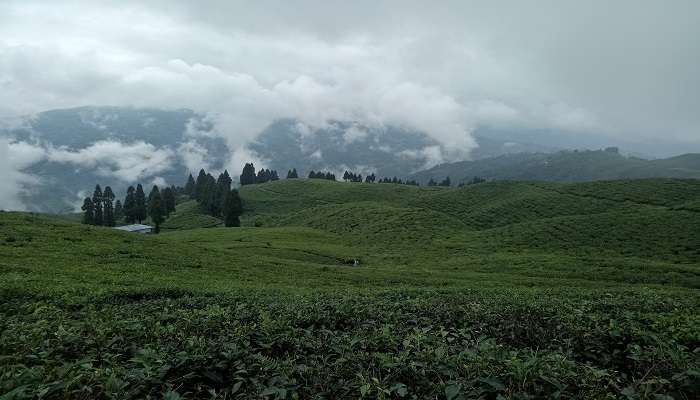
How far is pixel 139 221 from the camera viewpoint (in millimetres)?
153250

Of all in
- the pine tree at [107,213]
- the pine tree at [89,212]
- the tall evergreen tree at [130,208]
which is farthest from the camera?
the tall evergreen tree at [130,208]

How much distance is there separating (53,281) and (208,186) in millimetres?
167565

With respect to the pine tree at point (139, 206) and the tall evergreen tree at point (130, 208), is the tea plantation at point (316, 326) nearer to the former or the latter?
the pine tree at point (139, 206)

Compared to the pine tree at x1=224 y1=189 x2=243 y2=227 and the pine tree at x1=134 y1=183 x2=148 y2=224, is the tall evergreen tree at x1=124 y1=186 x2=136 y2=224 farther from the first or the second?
the pine tree at x1=224 y1=189 x2=243 y2=227

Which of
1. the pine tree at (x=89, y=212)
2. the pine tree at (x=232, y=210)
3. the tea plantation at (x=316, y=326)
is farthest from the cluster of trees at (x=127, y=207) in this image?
the tea plantation at (x=316, y=326)

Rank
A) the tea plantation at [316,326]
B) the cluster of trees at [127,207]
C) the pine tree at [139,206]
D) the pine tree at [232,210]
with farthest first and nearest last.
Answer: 1. the pine tree at [139,206]
2. the cluster of trees at [127,207]
3. the pine tree at [232,210]
4. the tea plantation at [316,326]

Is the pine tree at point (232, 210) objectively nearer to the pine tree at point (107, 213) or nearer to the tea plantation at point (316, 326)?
the pine tree at point (107, 213)

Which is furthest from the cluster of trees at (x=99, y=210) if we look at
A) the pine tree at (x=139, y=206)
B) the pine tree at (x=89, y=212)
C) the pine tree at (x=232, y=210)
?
the pine tree at (x=232, y=210)

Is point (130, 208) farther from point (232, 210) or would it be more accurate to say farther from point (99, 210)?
point (232, 210)

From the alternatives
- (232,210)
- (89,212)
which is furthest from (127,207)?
(232,210)

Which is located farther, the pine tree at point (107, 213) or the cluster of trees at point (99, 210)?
the pine tree at point (107, 213)

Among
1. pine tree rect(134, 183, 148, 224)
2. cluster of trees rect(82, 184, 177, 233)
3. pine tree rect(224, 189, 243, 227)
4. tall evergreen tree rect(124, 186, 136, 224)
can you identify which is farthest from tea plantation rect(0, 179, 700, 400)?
tall evergreen tree rect(124, 186, 136, 224)

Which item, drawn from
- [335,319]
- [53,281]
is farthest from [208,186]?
[335,319]

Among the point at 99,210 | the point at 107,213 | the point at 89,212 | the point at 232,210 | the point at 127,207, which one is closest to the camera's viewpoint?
the point at 232,210
